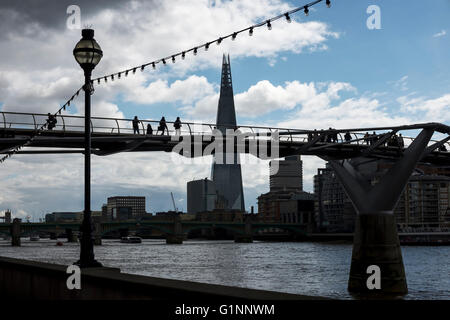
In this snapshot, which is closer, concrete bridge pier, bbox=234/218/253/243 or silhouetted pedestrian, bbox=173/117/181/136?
silhouetted pedestrian, bbox=173/117/181/136

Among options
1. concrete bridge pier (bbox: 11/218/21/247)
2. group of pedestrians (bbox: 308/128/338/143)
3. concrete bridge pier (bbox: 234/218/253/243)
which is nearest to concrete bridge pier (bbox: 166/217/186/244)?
concrete bridge pier (bbox: 234/218/253/243)

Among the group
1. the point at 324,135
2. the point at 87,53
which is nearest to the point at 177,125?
the point at 324,135

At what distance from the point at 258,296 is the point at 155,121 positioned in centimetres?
4167

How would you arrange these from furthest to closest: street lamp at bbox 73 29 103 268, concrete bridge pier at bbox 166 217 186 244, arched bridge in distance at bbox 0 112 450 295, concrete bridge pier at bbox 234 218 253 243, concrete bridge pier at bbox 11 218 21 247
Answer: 1. concrete bridge pier at bbox 234 218 253 243
2. concrete bridge pier at bbox 166 217 186 244
3. concrete bridge pier at bbox 11 218 21 247
4. arched bridge in distance at bbox 0 112 450 295
5. street lamp at bbox 73 29 103 268

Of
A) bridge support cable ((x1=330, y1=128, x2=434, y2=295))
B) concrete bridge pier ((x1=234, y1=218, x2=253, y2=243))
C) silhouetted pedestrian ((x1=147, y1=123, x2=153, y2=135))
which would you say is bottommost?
concrete bridge pier ((x1=234, y1=218, x2=253, y2=243))

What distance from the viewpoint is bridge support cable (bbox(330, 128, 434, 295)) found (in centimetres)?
4316

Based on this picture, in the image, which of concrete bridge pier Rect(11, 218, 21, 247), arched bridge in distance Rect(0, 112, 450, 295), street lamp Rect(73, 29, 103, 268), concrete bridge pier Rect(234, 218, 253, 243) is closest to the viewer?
street lamp Rect(73, 29, 103, 268)

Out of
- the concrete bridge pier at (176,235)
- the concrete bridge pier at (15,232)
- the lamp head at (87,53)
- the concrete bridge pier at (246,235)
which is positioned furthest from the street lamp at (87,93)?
the concrete bridge pier at (246,235)

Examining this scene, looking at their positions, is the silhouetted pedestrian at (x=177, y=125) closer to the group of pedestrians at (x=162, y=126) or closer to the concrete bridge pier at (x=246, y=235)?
the group of pedestrians at (x=162, y=126)

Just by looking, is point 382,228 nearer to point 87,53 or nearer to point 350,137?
point 350,137

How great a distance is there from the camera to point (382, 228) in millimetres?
44188

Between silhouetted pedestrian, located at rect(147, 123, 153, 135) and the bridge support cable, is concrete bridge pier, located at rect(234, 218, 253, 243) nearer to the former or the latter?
silhouetted pedestrian, located at rect(147, 123, 153, 135)
